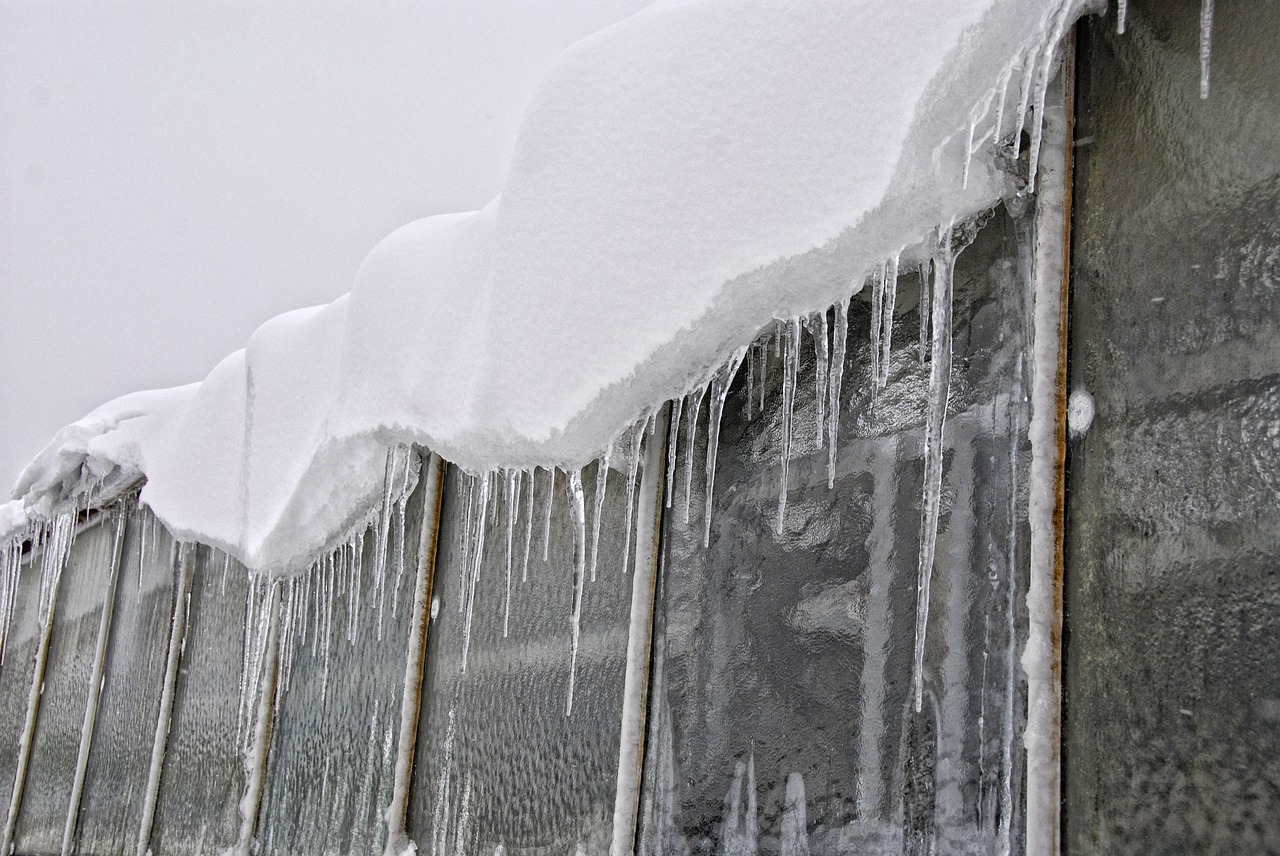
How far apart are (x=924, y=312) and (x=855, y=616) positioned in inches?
26.1

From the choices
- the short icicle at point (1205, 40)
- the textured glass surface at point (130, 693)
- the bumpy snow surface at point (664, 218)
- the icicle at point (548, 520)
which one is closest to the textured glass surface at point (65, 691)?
the textured glass surface at point (130, 693)

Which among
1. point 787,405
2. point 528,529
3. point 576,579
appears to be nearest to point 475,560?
point 528,529

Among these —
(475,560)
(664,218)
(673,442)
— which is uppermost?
(664,218)

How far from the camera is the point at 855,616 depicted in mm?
2311

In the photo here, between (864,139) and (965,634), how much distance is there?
3.13 ft

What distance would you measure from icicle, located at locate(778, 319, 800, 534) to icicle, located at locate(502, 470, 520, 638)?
97 cm

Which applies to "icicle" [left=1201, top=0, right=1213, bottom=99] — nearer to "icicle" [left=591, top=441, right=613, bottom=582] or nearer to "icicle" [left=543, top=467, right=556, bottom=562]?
"icicle" [left=591, top=441, right=613, bottom=582]

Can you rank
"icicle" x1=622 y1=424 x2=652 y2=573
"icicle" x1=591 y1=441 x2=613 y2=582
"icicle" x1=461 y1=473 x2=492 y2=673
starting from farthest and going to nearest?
"icicle" x1=461 y1=473 x2=492 y2=673
"icicle" x1=622 y1=424 x2=652 y2=573
"icicle" x1=591 y1=441 x2=613 y2=582

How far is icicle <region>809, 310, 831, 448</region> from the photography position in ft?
7.55

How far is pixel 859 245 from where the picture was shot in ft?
6.56

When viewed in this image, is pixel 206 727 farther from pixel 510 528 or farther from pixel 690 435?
pixel 690 435

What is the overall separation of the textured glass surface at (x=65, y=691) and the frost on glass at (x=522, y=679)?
3642 millimetres

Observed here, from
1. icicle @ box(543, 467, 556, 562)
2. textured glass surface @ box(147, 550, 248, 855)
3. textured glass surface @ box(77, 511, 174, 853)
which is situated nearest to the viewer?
icicle @ box(543, 467, 556, 562)

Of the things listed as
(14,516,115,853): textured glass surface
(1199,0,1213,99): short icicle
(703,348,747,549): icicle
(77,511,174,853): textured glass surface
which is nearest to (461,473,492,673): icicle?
(703,348,747,549): icicle
